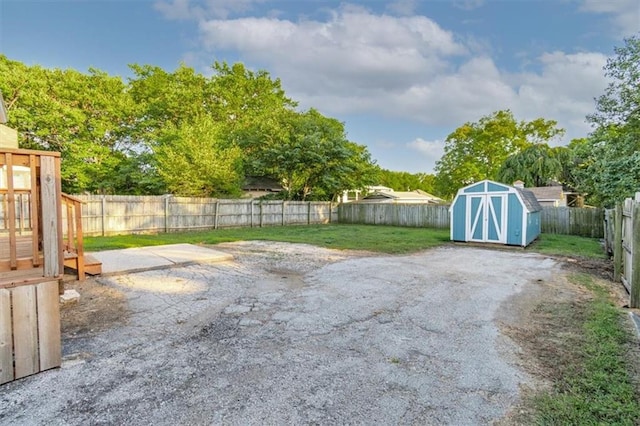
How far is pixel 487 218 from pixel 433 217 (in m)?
6.85

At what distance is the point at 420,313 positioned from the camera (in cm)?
378

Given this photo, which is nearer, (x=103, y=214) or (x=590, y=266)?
(x=590, y=266)

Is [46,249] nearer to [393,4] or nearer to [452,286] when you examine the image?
[452,286]

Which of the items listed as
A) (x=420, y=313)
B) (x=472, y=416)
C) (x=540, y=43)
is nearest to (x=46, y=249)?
(x=472, y=416)

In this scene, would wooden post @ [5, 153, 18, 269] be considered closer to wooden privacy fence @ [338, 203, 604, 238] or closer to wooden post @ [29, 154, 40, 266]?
wooden post @ [29, 154, 40, 266]

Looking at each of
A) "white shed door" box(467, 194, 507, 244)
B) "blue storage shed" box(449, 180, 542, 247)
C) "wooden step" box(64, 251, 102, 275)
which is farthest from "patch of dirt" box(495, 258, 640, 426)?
"wooden step" box(64, 251, 102, 275)

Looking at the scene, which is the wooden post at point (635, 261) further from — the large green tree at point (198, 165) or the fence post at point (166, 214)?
the large green tree at point (198, 165)

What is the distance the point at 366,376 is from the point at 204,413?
3.69ft

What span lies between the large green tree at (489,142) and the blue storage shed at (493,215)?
63.5 feet

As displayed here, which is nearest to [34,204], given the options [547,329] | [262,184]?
[547,329]

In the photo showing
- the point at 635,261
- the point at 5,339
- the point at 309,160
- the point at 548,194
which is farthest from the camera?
the point at 548,194

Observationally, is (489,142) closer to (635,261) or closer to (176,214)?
(176,214)

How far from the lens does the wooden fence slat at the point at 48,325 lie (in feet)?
7.83

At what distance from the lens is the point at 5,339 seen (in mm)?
2238
